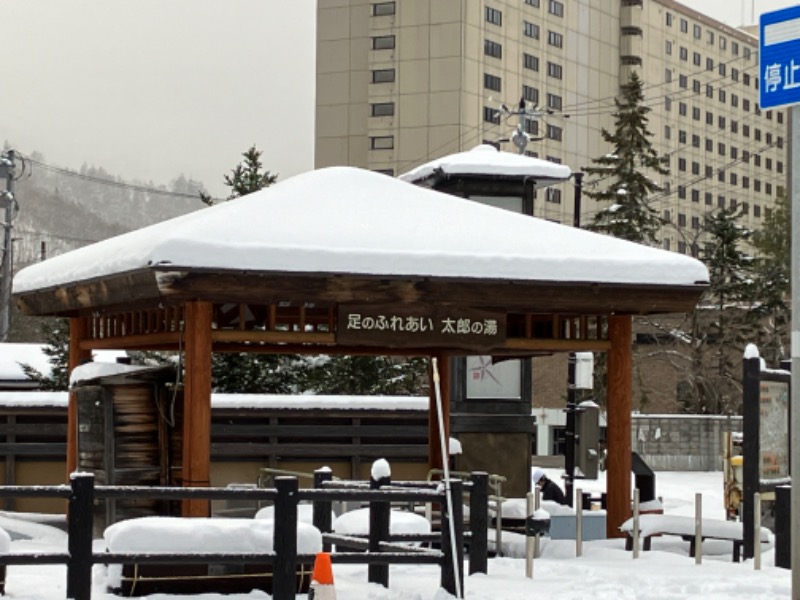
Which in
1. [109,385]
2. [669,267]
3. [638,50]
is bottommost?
[109,385]

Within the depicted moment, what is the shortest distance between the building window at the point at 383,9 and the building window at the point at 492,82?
786 cm

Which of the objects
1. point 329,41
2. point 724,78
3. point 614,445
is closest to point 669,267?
point 614,445

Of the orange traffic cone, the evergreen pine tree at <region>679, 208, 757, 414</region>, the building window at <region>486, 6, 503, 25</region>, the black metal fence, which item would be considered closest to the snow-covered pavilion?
the black metal fence

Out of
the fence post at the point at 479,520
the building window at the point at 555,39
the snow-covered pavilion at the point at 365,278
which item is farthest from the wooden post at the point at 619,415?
the building window at the point at 555,39

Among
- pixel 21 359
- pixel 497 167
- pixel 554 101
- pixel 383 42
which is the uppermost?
pixel 383 42

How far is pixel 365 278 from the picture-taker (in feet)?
49.5

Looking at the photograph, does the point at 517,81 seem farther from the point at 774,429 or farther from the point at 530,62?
the point at 774,429

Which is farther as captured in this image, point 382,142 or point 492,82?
point 492,82

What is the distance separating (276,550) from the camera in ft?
38.2

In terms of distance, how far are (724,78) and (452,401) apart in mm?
113155

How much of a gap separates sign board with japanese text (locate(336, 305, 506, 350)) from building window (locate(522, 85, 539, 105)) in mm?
90639

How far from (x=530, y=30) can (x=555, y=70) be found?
436 cm

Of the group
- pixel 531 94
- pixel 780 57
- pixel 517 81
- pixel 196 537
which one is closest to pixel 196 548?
pixel 196 537

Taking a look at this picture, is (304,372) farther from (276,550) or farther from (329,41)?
(329,41)
